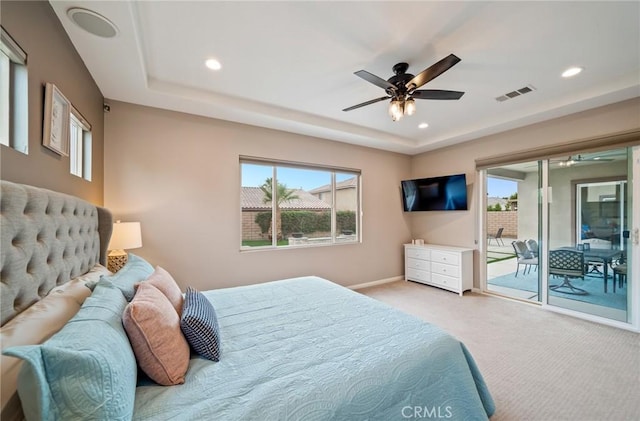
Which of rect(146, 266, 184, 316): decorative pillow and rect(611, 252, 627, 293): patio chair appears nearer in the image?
rect(146, 266, 184, 316): decorative pillow

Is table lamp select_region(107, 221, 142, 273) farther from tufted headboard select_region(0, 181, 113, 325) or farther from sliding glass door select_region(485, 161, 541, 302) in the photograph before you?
sliding glass door select_region(485, 161, 541, 302)

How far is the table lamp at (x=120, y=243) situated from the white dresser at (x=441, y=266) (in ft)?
14.2

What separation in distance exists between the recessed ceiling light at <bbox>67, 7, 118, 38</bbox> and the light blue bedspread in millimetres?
2169

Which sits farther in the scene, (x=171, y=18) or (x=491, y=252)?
(x=491, y=252)

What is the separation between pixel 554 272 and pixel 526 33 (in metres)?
3.19

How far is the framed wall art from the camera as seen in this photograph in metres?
1.54

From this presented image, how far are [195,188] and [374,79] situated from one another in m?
2.46

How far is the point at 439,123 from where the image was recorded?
3947 mm

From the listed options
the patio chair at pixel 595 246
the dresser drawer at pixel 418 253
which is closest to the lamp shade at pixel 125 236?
the dresser drawer at pixel 418 253

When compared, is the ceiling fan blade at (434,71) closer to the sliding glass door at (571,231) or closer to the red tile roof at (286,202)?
the red tile roof at (286,202)

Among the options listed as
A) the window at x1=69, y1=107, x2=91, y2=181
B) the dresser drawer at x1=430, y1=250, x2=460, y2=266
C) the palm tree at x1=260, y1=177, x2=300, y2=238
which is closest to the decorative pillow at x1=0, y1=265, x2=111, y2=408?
the window at x1=69, y1=107, x2=91, y2=181

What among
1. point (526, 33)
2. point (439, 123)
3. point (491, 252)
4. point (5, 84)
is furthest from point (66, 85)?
point (491, 252)

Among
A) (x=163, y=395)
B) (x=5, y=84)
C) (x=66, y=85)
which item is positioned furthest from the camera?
(x=66, y=85)

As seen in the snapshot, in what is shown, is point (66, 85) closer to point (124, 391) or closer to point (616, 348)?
point (124, 391)
